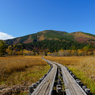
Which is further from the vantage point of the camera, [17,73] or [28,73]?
[28,73]

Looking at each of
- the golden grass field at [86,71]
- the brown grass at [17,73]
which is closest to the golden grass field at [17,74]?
the brown grass at [17,73]

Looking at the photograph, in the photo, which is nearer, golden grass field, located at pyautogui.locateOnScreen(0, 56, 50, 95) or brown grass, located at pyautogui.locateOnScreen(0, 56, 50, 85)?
golden grass field, located at pyautogui.locateOnScreen(0, 56, 50, 95)

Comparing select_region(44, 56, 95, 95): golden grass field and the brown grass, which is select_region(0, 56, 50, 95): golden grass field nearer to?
the brown grass

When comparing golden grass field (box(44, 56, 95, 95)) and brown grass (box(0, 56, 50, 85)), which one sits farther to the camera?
brown grass (box(0, 56, 50, 85))

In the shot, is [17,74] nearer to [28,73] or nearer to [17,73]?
[17,73]

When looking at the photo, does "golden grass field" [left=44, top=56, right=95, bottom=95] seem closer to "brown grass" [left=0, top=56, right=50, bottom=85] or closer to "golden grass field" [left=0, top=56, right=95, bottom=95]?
"golden grass field" [left=0, top=56, right=95, bottom=95]

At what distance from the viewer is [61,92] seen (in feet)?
10.5

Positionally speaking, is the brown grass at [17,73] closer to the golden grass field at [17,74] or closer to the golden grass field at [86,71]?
the golden grass field at [17,74]

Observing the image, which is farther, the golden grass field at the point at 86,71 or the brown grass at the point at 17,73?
the brown grass at the point at 17,73

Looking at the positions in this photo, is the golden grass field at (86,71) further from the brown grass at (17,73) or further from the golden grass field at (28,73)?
the brown grass at (17,73)

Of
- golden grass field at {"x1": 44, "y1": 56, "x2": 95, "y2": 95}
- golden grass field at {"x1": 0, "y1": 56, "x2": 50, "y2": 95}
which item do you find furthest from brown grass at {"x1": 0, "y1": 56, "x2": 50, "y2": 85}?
golden grass field at {"x1": 44, "y1": 56, "x2": 95, "y2": 95}

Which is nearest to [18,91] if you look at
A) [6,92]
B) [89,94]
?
[6,92]

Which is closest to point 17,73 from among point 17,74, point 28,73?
point 17,74

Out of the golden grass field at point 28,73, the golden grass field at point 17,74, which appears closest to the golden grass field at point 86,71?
the golden grass field at point 28,73
